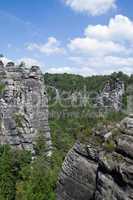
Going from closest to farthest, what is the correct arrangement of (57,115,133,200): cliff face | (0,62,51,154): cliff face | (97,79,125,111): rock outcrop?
(57,115,133,200): cliff face
(0,62,51,154): cliff face
(97,79,125,111): rock outcrop

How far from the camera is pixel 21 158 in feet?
197

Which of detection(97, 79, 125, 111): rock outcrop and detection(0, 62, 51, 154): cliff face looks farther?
detection(97, 79, 125, 111): rock outcrop

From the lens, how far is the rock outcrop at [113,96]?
134 m

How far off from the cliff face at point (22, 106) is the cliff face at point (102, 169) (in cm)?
4403

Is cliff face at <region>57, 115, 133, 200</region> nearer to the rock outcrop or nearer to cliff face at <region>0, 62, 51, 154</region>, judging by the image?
cliff face at <region>0, 62, 51, 154</region>

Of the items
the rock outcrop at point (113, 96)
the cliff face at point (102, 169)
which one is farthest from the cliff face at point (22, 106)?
the rock outcrop at point (113, 96)

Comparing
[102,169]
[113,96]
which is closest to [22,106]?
[102,169]

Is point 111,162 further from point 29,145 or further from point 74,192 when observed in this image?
point 29,145

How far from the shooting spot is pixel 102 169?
17875mm

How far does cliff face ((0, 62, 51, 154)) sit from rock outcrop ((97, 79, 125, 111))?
190 ft

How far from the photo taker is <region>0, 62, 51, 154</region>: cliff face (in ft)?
213

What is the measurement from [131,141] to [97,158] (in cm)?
310

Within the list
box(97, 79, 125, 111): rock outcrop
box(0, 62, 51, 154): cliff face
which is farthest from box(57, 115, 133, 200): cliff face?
box(97, 79, 125, 111): rock outcrop

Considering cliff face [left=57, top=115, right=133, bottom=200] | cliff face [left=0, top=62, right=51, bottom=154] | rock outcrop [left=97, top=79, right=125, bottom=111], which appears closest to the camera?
cliff face [left=57, top=115, right=133, bottom=200]
